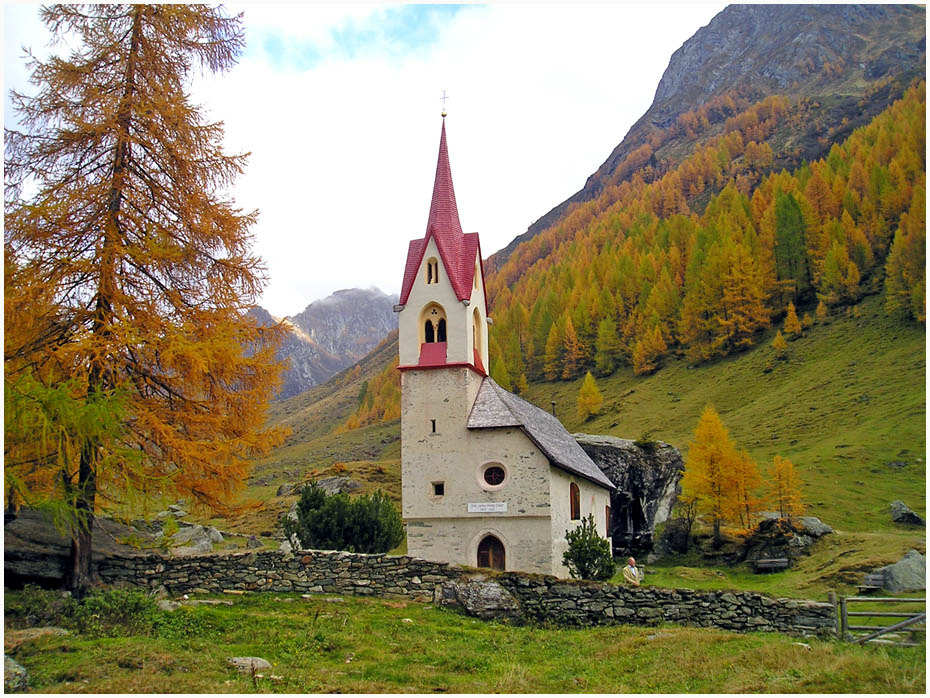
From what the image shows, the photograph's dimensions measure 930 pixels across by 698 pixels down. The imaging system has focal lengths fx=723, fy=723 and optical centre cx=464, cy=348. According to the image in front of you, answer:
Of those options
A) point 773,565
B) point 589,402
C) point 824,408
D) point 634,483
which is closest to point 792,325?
point 824,408

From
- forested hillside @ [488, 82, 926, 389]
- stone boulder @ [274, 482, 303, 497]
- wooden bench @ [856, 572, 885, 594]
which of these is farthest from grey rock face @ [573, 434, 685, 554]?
forested hillside @ [488, 82, 926, 389]

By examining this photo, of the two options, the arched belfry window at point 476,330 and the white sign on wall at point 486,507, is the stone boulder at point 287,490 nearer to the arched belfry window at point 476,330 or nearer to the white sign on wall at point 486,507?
the arched belfry window at point 476,330

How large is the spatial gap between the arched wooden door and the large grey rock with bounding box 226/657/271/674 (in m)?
16.9

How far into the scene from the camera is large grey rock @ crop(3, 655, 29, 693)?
31.7 ft

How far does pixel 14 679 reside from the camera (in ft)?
32.1

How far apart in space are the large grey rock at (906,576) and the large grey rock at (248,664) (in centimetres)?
1979

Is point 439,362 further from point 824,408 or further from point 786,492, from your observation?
point 824,408

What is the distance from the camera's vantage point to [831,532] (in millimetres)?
34438

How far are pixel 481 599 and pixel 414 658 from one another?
17.4 feet

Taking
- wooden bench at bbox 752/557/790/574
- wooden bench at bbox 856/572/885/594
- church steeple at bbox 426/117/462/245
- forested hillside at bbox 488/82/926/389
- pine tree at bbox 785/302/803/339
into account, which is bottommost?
wooden bench at bbox 752/557/790/574

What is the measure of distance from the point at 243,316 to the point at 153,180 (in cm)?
377

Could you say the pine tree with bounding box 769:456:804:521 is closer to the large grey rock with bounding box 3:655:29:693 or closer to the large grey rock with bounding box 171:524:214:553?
the large grey rock with bounding box 171:524:214:553

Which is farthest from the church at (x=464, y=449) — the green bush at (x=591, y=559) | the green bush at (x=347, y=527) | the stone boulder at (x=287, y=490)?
the stone boulder at (x=287, y=490)

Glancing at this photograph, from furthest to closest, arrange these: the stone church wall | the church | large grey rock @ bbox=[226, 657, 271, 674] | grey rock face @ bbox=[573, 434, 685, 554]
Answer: grey rock face @ bbox=[573, 434, 685, 554] < the church < the stone church wall < large grey rock @ bbox=[226, 657, 271, 674]
